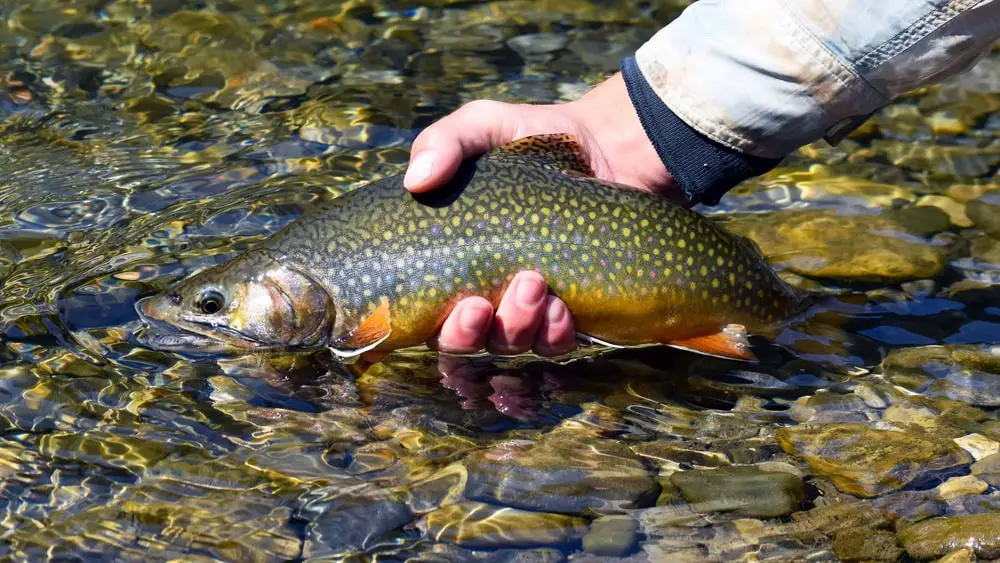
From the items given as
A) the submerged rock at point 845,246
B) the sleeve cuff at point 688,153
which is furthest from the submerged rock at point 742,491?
the submerged rock at point 845,246

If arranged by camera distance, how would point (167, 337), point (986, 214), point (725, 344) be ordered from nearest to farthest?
point (725, 344), point (167, 337), point (986, 214)

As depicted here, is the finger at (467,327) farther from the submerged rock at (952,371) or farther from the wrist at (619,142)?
the submerged rock at (952,371)

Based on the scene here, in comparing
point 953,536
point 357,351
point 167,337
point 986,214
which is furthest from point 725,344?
point 986,214

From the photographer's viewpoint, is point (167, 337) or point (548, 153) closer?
point (548, 153)

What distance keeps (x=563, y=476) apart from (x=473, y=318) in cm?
73

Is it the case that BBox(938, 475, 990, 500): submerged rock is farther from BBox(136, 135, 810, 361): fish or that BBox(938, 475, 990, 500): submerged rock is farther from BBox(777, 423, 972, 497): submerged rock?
BBox(136, 135, 810, 361): fish

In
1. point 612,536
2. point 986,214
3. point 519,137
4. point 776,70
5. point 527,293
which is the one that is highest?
point 776,70

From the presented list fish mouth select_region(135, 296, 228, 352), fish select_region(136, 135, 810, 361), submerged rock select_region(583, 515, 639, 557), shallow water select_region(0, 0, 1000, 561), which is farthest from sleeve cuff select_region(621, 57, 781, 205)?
fish mouth select_region(135, 296, 228, 352)

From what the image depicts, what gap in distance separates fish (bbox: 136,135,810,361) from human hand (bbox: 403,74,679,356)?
0.25 ft

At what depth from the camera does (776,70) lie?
14.5 ft

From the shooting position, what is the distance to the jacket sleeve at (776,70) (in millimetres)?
4152

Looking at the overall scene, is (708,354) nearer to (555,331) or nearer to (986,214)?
(555,331)

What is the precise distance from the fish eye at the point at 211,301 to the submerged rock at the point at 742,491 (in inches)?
76.4

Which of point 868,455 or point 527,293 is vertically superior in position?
point 527,293
